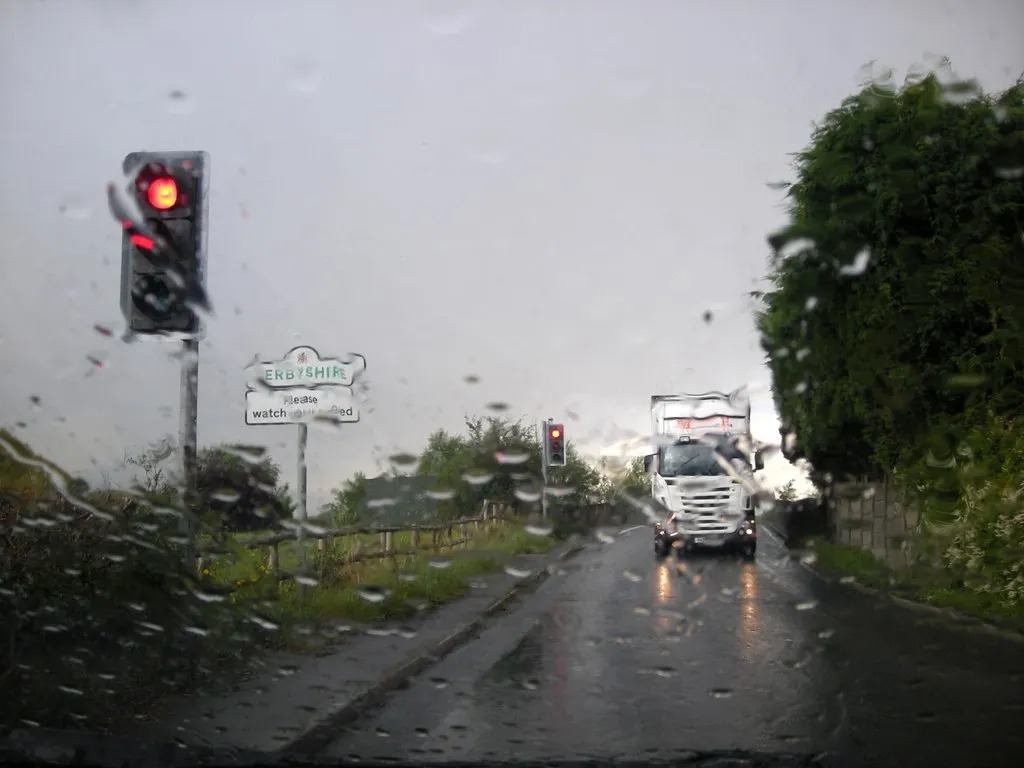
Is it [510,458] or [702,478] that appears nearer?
[510,458]

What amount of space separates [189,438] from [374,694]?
100 inches

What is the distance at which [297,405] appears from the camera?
11016 mm

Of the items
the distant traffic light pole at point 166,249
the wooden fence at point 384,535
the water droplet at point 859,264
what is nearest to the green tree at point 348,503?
the wooden fence at point 384,535

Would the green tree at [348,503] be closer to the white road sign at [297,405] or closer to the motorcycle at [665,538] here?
the white road sign at [297,405]

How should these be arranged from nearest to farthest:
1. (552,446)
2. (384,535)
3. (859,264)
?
1. (384,535)
2. (859,264)
3. (552,446)

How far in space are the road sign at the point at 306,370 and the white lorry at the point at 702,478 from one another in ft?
39.9

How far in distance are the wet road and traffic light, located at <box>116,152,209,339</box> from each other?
3431 millimetres

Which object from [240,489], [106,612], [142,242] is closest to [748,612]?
[240,489]

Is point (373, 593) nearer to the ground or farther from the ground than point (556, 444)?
nearer to the ground

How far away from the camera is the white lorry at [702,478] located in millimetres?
22859

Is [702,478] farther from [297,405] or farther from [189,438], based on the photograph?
[189,438]

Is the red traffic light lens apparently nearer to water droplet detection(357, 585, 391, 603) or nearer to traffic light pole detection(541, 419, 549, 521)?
water droplet detection(357, 585, 391, 603)

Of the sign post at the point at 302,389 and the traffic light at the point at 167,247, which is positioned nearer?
the traffic light at the point at 167,247

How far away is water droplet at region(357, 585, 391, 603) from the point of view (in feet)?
43.3
